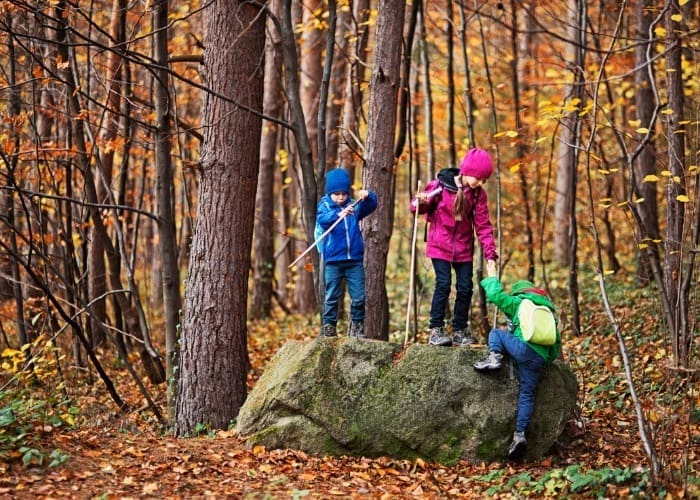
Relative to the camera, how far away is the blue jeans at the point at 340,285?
7.65 m

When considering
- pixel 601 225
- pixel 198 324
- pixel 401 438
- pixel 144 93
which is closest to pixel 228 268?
pixel 198 324

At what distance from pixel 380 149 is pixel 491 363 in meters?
3.01

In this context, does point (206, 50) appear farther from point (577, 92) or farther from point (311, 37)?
point (311, 37)

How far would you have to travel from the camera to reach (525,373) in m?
6.74

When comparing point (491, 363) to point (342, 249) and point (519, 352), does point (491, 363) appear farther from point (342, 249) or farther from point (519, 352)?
point (342, 249)

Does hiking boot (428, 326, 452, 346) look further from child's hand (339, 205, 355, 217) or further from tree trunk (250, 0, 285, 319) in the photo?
tree trunk (250, 0, 285, 319)

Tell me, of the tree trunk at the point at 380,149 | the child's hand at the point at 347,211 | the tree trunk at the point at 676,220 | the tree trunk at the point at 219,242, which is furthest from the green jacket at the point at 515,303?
the tree trunk at the point at 219,242

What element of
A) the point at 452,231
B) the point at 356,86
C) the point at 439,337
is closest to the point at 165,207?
the point at 452,231

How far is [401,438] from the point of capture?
6812mm

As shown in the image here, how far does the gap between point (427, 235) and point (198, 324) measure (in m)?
2.81

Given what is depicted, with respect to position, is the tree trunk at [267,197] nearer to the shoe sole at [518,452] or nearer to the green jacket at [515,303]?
the green jacket at [515,303]

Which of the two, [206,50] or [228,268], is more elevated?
[206,50]

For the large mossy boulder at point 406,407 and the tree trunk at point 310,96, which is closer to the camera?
the large mossy boulder at point 406,407

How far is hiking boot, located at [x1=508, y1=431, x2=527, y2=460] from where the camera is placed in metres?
6.62
